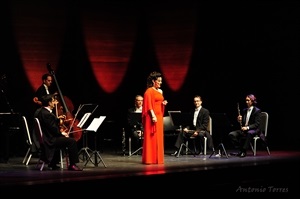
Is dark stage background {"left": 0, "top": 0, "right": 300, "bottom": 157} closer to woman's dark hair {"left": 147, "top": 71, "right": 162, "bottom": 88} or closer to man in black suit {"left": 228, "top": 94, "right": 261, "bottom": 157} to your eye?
man in black suit {"left": 228, "top": 94, "right": 261, "bottom": 157}

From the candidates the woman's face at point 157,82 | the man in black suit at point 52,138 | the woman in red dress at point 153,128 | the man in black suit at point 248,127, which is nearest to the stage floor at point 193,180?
the man in black suit at point 52,138

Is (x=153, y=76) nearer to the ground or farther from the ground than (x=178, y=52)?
nearer to the ground

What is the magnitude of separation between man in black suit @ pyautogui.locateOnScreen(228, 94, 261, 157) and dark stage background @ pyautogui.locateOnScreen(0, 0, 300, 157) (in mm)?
1876

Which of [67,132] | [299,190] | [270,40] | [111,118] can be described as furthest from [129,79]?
[299,190]

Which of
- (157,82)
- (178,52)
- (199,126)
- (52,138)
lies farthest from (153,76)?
(178,52)

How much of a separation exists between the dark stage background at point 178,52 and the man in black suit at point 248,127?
6.16 feet

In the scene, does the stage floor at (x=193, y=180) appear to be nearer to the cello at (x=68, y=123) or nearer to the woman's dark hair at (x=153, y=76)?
the cello at (x=68, y=123)

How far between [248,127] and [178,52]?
3.13 metres

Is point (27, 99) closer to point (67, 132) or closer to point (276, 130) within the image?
point (67, 132)

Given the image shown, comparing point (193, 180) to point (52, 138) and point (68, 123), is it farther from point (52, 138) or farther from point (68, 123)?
point (68, 123)

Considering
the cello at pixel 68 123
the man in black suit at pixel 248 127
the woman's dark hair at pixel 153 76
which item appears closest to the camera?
the cello at pixel 68 123

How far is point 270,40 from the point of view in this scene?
12.3 meters

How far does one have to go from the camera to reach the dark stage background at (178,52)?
12.0 meters

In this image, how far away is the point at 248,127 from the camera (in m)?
10.5
